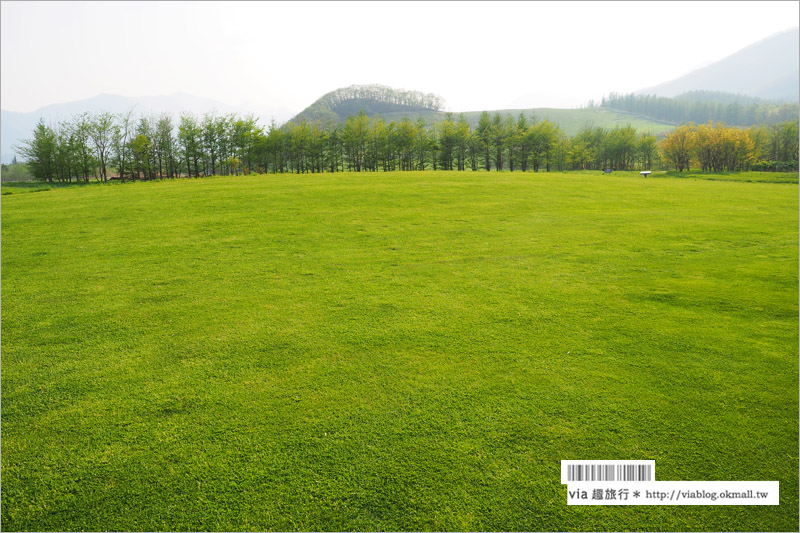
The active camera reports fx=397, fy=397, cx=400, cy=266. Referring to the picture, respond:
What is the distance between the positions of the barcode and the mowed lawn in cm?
11

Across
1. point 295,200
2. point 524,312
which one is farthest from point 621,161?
point 524,312

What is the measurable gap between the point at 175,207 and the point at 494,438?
1705 centimetres

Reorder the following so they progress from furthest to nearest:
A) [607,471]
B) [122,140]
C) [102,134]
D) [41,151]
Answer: [122,140] < [102,134] < [41,151] < [607,471]

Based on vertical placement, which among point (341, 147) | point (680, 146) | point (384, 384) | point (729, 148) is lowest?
point (384, 384)

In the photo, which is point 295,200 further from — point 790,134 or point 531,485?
point 790,134

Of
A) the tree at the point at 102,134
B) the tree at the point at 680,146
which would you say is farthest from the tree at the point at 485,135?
the tree at the point at 102,134

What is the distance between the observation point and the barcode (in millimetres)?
3652

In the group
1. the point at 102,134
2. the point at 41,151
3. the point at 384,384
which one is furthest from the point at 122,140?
the point at 384,384

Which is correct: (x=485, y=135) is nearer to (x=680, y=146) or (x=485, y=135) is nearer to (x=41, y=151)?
(x=680, y=146)

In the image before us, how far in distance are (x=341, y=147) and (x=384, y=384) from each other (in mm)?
69906

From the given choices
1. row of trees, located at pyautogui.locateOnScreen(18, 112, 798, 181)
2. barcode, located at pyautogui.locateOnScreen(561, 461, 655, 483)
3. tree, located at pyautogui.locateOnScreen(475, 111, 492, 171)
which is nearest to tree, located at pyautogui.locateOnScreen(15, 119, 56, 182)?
row of trees, located at pyautogui.locateOnScreen(18, 112, 798, 181)

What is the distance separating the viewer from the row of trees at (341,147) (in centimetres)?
4850

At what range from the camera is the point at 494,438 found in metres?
4.02

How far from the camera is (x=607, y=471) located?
3.69 meters
